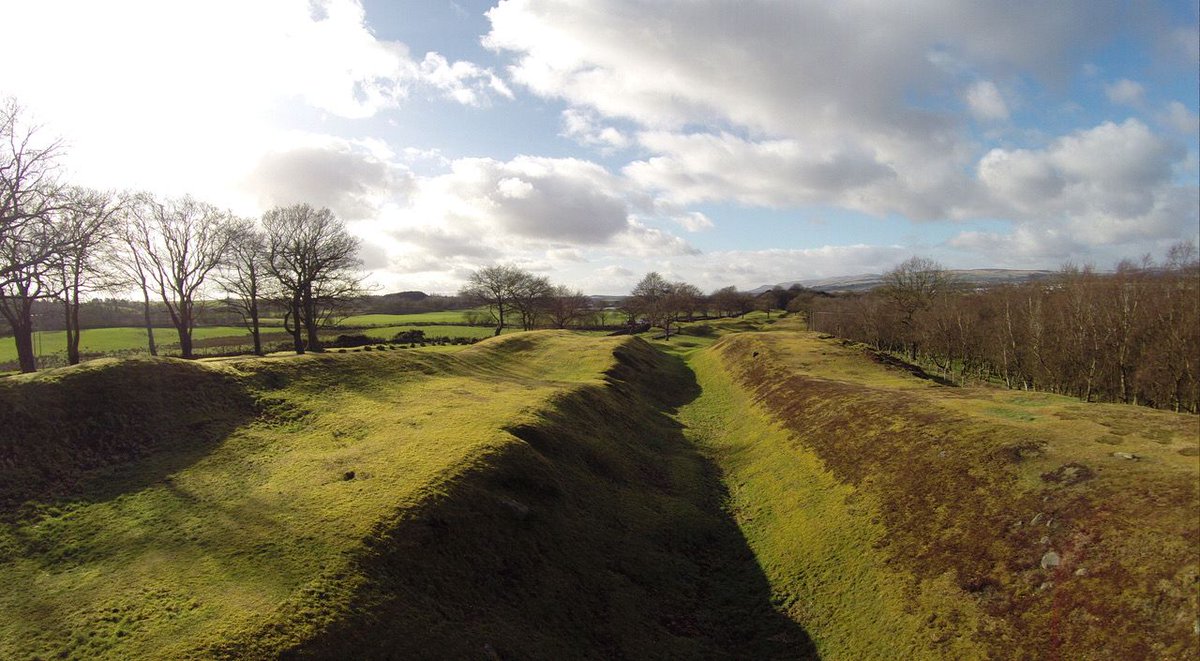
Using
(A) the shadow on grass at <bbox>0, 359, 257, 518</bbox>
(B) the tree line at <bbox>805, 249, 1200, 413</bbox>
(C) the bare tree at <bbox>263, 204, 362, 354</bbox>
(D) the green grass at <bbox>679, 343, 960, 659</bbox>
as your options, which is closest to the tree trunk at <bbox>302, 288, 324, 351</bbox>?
(C) the bare tree at <bbox>263, 204, 362, 354</bbox>

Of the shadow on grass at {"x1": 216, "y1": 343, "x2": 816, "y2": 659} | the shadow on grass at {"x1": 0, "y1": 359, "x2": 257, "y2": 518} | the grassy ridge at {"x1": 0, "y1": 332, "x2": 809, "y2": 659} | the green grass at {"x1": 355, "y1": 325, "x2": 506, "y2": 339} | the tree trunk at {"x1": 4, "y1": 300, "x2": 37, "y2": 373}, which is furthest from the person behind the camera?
the green grass at {"x1": 355, "y1": 325, "x2": 506, "y2": 339}

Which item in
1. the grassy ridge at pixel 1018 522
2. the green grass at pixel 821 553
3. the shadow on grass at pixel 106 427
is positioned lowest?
the green grass at pixel 821 553

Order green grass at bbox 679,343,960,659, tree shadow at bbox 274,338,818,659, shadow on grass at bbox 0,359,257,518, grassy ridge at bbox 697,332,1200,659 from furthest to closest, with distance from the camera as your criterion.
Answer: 1. shadow on grass at bbox 0,359,257,518
2. green grass at bbox 679,343,960,659
3. tree shadow at bbox 274,338,818,659
4. grassy ridge at bbox 697,332,1200,659

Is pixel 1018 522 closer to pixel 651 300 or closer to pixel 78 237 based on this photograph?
pixel 78 237

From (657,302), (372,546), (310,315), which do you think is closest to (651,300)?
(657,302)

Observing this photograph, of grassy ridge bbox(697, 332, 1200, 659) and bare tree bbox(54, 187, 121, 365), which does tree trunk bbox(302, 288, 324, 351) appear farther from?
grassy ridge bbox(697, 332, 1200, 659)

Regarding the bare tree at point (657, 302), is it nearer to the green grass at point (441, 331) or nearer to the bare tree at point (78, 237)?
the green grass at point (441, 331)

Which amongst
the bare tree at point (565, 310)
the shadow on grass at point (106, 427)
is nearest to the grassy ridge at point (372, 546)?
the shadow on grass at point (106, 427)
